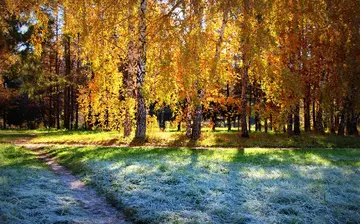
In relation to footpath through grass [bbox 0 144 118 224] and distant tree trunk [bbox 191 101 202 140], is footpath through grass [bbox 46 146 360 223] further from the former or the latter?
distant tree trunk [bbox 191 101 202 140]

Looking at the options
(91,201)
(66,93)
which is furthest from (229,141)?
(66,93)

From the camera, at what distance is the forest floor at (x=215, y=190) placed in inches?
259

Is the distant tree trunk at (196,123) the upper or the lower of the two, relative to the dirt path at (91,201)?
upper

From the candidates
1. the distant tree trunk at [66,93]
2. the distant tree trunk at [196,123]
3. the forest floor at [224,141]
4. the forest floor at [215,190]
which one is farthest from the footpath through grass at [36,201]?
the distant tree trunk at [66,93]

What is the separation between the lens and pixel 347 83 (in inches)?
955

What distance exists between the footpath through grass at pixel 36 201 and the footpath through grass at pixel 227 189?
3.03ft

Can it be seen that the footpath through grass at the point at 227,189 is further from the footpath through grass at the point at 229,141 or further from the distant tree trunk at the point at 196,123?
the distant tree trunk at the point at 196,123

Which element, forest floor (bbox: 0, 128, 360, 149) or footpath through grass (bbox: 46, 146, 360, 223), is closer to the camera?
footpath through grass (bbox: 46, 146, 360, 223)

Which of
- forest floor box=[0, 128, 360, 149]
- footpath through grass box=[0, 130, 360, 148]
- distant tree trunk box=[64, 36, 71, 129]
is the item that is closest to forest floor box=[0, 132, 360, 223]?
forest floor box=[0, 128, 360, 149]

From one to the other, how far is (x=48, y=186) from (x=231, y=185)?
471cm

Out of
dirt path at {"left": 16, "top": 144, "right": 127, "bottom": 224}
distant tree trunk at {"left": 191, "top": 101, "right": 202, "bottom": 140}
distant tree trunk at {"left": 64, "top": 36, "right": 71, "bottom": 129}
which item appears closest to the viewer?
dirt path at {"left": 16, "top": 144, "right": 127, "bottom": 224}

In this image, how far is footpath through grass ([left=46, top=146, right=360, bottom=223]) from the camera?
6.59 m

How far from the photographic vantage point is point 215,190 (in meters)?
8.25

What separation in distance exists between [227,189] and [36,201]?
4285mm
